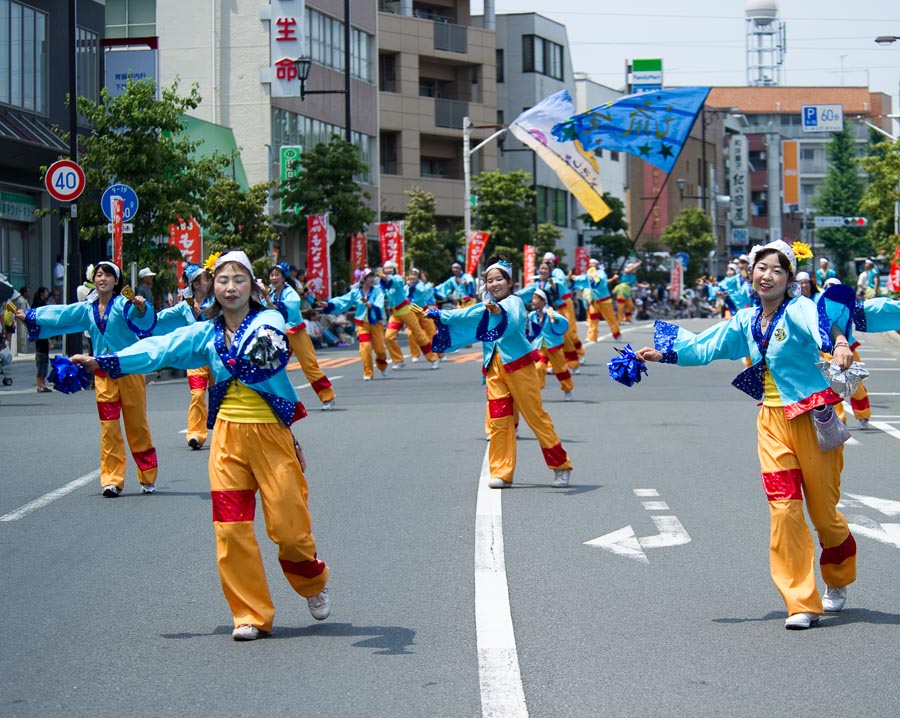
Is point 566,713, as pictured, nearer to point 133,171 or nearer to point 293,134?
point 133,171

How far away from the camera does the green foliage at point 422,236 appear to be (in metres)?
51.5

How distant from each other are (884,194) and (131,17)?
24.6 m

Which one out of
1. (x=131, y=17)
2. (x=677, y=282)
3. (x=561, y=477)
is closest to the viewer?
(x=561, y=477)

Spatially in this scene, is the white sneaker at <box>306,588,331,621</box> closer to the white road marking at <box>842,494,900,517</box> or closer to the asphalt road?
the asphalt road

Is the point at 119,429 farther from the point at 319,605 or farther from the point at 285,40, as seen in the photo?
the point at 285,40

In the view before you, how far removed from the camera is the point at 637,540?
9.10 metres

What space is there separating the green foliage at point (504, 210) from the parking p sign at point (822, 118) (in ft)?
133

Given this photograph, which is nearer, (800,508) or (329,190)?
A: (800,508)

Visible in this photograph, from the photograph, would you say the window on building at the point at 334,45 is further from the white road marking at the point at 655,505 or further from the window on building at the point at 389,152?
the white road marking at the point at 655,505

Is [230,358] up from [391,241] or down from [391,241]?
down

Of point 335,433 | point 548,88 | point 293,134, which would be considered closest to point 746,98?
point 548,88

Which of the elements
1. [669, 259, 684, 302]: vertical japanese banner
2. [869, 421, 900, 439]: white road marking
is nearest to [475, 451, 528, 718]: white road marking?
[869, 421, 900, 439]: white road marking

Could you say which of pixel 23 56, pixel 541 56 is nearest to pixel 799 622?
pixel 23 56

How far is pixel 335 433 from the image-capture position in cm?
1592
